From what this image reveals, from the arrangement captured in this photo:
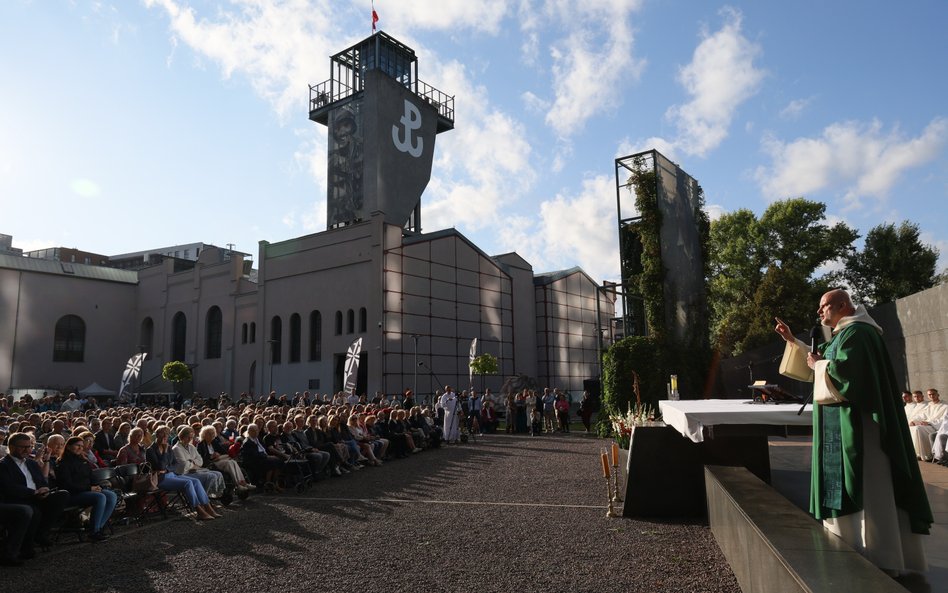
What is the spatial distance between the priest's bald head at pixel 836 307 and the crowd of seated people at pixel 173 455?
779cm

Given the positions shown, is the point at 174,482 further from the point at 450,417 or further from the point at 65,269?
the point at 65,269

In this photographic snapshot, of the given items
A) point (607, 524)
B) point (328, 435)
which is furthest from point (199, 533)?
point (328, 435)

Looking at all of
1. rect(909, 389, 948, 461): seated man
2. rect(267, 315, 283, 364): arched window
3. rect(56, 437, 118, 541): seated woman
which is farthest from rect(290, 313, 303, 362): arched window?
rect(909, 389, 948, 461): seated man

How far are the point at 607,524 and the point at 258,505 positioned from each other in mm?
5637

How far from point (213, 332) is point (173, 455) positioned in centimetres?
3763

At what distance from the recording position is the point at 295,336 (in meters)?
38.2

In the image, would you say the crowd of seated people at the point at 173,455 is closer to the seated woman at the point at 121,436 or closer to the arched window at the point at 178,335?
the seated woman at the point at 121,436

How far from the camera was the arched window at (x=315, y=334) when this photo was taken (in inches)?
1444

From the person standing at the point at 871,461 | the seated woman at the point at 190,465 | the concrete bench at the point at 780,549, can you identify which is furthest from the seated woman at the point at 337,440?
the person standing at the point at 871,461

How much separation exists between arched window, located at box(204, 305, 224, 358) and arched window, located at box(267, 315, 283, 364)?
23.2 feet

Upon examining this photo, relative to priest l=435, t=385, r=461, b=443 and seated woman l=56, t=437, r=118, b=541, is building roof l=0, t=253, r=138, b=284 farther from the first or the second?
seated woman l=56, t=437, r=118, b=541

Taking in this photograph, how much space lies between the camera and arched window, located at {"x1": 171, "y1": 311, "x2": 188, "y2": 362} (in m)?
46.8

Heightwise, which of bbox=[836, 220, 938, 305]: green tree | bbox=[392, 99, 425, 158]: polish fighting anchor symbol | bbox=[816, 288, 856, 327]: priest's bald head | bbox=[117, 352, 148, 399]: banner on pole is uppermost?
bbox=[392, 99, 425, 158]: polish fighting anchor symbol

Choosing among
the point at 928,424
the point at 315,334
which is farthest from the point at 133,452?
the point at 315,334
